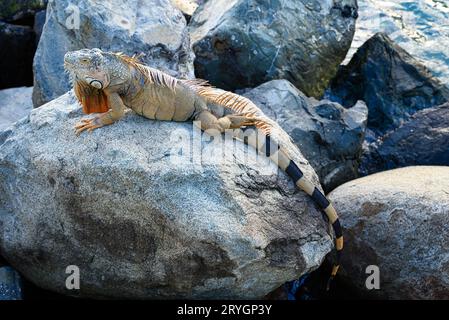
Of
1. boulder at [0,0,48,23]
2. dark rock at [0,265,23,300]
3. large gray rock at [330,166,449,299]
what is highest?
boulder at [0,0,48,23]

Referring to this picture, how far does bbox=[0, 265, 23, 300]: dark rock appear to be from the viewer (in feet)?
16.9

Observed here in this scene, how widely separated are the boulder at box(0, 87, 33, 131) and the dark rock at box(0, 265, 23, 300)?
84.6 inches

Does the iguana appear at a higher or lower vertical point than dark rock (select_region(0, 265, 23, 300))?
higher

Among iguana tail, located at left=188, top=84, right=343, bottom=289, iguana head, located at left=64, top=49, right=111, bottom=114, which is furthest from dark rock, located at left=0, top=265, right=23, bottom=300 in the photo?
iguana tail, located at left=188, top=84, right=343, bottom=289

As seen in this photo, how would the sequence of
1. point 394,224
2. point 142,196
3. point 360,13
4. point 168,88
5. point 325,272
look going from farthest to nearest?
1. point 360,13
2. point 325,272
3. point 394,224
4. point 168,88
5. point 142,196

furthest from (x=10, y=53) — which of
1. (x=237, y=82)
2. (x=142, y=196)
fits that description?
(x=142, y=196)

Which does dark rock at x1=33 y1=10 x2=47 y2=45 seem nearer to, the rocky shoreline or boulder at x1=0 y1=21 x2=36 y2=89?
boulder at x1=0 y1=21 x2=36 y2=89

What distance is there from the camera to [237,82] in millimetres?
7570

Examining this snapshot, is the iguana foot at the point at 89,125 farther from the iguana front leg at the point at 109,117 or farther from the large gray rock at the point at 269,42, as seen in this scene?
the large gray rock at the point at 269,42

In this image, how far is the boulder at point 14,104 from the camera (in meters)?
7.13

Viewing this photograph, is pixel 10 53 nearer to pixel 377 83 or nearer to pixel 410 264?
pixel 377 83

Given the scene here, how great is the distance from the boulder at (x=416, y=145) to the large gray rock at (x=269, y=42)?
49.6 inches

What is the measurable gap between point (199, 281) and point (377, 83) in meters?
4.25

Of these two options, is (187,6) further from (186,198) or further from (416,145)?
(186,198)
